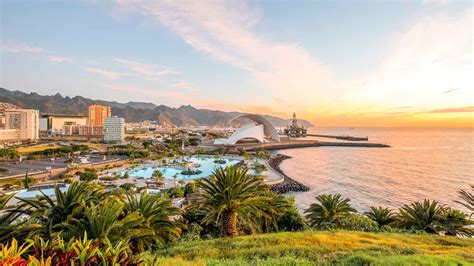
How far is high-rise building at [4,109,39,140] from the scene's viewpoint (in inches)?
3287

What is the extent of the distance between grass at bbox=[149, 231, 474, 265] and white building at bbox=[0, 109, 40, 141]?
99.1 meters

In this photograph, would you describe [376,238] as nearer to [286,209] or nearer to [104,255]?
[286,209]

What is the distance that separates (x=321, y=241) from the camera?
7.65m

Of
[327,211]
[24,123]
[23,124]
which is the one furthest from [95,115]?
[327,211]

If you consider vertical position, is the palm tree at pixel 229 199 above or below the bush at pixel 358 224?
above

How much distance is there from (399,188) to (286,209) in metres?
26.7

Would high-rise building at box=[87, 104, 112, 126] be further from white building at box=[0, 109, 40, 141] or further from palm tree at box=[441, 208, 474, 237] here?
palm tree at box=[441, 208, 474, 237]

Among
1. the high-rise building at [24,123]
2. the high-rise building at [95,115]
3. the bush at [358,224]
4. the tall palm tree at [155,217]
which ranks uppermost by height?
the high-rise building at [95,115]

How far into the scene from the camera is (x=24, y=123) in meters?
84.2

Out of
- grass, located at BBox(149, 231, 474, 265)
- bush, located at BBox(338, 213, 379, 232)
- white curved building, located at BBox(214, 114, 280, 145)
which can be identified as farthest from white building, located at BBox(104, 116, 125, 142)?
grass, located at BBox(149, 231, 474, 265)

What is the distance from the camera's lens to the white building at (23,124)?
3270 inches

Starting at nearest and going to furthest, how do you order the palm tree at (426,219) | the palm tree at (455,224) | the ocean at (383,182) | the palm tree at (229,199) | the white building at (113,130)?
the palm tree at (229,199)
the palm tree at (455,224)
the palm tree at (426,219)
the ocean at (383,182)
the white building at (113,130)

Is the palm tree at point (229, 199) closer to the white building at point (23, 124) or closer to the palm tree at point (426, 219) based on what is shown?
the palm tree at point (426, 219)

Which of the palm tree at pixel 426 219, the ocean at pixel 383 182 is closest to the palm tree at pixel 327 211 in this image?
the palm tree at pixel 426 219
